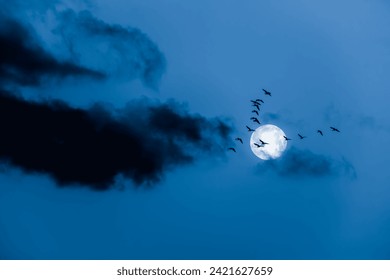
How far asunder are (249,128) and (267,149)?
833 centimetres
